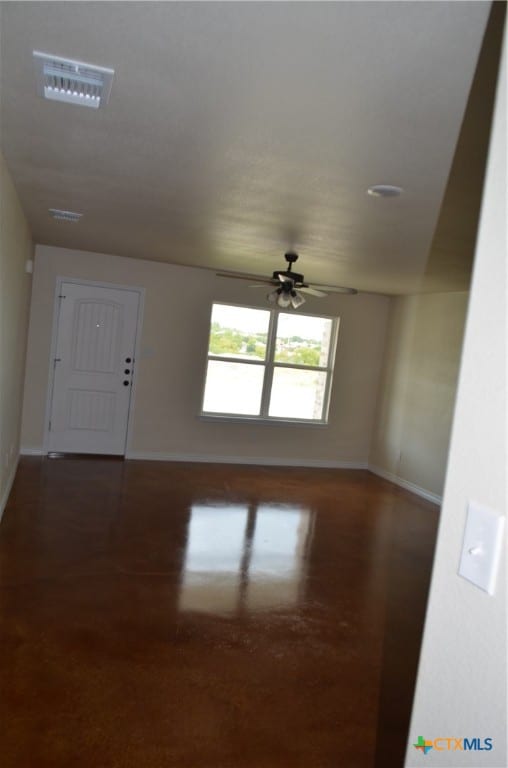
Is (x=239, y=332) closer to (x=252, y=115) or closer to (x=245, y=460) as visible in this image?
(x=245, y=460)

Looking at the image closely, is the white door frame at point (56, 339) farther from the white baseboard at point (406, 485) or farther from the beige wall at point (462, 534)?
the beige wall at point (462, 534)

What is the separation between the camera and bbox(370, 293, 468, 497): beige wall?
654 cm

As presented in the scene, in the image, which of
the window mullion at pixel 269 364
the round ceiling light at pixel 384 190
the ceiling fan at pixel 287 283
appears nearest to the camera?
the round ceiling light at pixel 384 190

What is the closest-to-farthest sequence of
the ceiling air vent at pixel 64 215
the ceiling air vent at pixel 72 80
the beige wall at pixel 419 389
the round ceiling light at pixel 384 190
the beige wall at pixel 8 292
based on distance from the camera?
the ceiling air vent at pixel 72 80
the round ceiling light at pixel 384 190
the beige wall at pixel 8 292
the ceiling air vent at pixel 64 215
the beige wall at pixel 419 389

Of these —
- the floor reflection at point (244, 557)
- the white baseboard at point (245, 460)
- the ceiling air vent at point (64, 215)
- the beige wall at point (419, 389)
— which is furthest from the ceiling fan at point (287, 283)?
the white baseboard at point (245, 460)

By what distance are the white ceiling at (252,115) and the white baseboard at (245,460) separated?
140 inches

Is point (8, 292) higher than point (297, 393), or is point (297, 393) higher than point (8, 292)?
point (8, 292)

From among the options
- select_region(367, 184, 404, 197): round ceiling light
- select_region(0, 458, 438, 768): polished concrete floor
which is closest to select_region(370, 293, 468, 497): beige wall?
select_region(0, 458, 438, 768): polished concrete floor

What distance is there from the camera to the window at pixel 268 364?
24.1 feet

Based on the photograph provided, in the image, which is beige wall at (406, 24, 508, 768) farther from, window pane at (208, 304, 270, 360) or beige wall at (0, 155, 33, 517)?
window pane at (208, 304, 270, 360)

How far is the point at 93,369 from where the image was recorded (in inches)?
270

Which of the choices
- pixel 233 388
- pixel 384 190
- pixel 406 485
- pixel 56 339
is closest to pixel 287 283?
pixel 384 190

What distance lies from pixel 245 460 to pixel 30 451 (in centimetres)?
272

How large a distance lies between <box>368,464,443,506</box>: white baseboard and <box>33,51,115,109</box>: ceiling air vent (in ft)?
18.0
